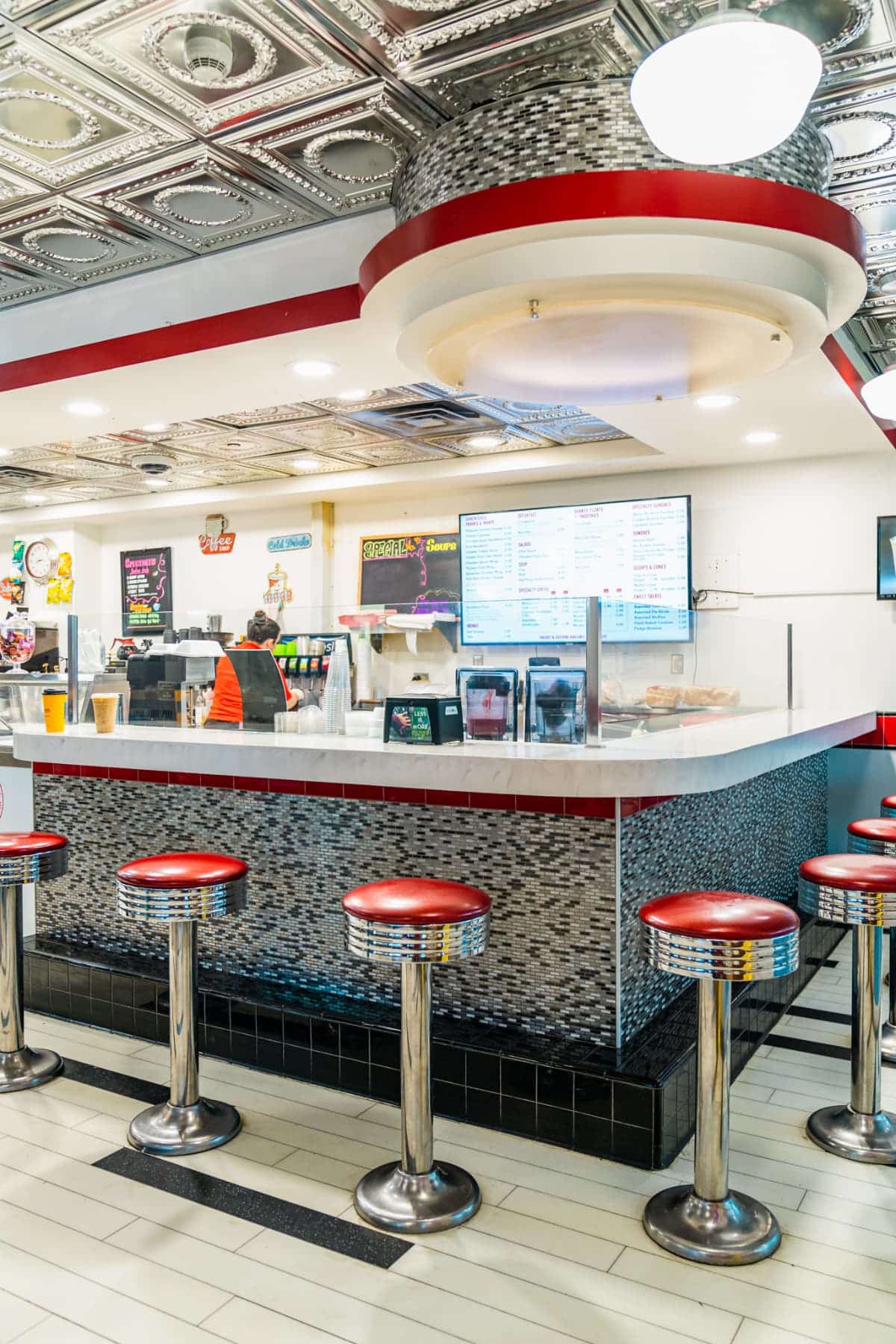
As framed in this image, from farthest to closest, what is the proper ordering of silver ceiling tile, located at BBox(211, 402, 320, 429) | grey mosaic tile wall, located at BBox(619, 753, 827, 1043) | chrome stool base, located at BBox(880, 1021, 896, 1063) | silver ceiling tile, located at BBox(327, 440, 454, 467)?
silver ceiling tile, located at BBox(327, 440, 454, 467)
silver ceiling tile, located at BBox(211, 402, 320, 429)
chrome stool base, located at BBox(880, 1021, 896, 1063)
grey mosaic tile wall, located at BBox(619, 753, 827, 1043)

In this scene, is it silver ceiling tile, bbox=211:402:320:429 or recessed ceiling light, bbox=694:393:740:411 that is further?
silver ceiling tile, bbox=211:402:320:429

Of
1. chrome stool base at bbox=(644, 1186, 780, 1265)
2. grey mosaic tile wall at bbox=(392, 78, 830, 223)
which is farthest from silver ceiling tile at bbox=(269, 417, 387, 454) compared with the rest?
chrome stool base at bbox=(644, 1186, 780, 1265)

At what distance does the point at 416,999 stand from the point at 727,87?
7.31 feet

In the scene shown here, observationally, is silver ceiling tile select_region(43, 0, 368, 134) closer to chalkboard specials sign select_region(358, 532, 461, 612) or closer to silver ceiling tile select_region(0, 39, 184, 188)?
silver ceiling tile select_region(0, 39, 184, 188)

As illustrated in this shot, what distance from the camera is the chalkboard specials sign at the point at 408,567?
26.2ft

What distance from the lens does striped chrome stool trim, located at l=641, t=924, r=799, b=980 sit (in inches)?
84.5

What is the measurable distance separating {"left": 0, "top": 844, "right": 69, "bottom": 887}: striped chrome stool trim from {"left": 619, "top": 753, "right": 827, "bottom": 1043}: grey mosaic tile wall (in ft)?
6.21

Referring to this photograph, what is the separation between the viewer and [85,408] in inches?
210

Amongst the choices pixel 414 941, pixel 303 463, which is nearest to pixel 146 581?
pixel 303 463

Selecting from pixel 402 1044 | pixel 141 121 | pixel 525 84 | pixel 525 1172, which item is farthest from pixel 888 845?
pixel 141 121

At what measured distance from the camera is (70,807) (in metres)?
4.05

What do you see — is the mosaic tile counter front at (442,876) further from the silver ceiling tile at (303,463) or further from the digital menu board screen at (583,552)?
the silver ceiling tile at (303,463)

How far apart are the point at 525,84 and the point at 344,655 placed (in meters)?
1.93

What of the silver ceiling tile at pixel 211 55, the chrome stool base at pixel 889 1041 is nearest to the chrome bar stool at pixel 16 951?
the silver ceiling tile at pixel 211 55
